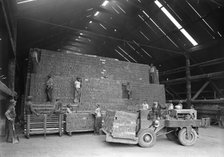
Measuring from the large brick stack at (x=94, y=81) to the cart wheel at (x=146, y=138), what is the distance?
24.0 ft

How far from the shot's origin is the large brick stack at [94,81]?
15.5 meters

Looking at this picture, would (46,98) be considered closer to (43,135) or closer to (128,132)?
(43,135)

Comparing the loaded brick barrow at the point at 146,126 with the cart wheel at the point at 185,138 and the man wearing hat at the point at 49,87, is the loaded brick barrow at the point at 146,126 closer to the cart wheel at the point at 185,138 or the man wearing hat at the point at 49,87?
the cart wheel at the point at 185,138

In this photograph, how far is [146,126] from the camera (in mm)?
9539

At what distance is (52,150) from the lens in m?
8.45

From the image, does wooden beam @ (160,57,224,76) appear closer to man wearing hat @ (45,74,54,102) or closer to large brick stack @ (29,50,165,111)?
large brick stack @ (29,50,165,111)

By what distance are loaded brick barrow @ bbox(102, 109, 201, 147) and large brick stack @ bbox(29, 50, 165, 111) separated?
637 centimetres

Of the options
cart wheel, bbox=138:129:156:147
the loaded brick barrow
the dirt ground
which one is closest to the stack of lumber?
the loaded brick barrow

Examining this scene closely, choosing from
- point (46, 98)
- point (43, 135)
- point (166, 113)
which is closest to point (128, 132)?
point (166, 113)

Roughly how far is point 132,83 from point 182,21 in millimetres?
7361

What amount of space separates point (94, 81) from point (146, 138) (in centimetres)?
844

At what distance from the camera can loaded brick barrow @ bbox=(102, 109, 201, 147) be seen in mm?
9000

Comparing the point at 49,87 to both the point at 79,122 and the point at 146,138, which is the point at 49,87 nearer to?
the point at 79,122

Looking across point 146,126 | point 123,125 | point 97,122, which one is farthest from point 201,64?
point 123,125
